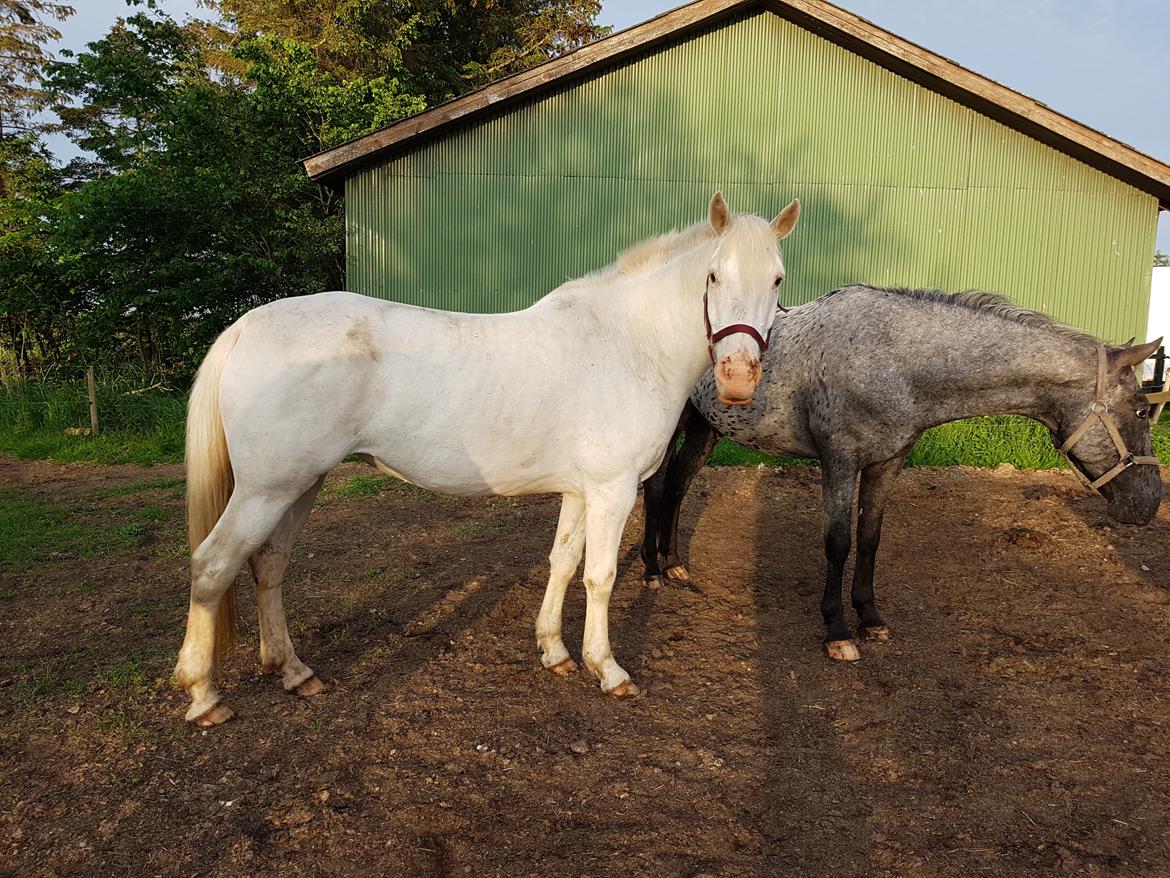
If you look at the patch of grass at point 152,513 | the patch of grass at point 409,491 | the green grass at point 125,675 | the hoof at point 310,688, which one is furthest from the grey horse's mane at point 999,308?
the patch of grass at point 152,513

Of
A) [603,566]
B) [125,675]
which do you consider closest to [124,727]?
[125,675]

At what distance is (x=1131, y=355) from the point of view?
3869 millimetres

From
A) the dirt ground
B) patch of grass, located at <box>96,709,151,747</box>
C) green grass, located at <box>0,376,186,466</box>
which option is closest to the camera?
the dirt ground

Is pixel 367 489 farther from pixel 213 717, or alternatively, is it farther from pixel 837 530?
pixel 837 530

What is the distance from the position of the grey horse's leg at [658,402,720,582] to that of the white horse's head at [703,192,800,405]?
222cm

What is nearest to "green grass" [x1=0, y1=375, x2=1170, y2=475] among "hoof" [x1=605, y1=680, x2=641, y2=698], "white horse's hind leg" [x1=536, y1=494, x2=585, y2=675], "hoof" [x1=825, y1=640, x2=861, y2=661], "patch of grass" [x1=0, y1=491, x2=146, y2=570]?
"patch of grass" [x1=0, y1=491, x2=146, y2=570]

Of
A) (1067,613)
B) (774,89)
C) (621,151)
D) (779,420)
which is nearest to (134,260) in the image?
(621,151)

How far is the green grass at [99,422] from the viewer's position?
917 cm

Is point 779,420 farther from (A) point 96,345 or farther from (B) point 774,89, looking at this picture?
(A) point 96,345

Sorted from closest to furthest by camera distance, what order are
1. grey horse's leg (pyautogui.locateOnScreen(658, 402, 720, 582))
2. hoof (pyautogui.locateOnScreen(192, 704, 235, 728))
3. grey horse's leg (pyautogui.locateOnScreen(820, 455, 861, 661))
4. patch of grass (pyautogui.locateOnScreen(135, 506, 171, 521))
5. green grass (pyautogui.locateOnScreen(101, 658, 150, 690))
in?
hoof (pyautogui.locateOnScreen(192, 704, 235, 728)) → green grass (pyautogui.locateOnScreen(101, 658, 150, 690)) → grey horse's leg (pyautogui.locateOnScreen(820, 455, 861, 661)) → grey horse's leg (pyautogui.locateOnScreen(658, 402, 720, 582)) → patch of grass (pyautogui.locateOnScreen(135, 506, 171, 521))

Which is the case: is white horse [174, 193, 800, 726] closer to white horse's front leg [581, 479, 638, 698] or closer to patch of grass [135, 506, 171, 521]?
white horse's front leg [581, 479, 638, 698]

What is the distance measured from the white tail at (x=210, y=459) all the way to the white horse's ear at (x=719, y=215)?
214 centimetres

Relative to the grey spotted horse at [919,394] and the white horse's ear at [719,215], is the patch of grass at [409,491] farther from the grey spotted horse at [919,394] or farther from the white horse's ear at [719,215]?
the white horse's ear at [719,215]

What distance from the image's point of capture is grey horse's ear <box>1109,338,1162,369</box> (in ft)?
12.5
